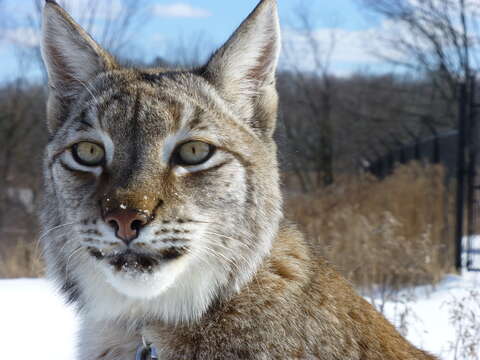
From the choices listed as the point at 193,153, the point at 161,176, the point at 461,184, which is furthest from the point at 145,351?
the point at 461,184

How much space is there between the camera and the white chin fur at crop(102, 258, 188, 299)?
9.07ft

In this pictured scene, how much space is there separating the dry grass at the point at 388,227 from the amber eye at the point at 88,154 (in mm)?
4772

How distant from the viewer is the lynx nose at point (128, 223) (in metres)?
2.67

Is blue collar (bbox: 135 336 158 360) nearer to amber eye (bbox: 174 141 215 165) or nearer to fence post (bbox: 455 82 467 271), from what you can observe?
amber eye (bbox: 174 141 215 165)

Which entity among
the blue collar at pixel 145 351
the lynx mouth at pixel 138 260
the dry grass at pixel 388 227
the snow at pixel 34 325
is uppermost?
the lynx mouth at pixel 138 260

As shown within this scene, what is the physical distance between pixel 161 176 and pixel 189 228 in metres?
0.27

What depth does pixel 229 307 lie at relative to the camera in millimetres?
3053

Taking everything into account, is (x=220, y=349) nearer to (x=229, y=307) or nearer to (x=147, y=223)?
(x=229, y=307)

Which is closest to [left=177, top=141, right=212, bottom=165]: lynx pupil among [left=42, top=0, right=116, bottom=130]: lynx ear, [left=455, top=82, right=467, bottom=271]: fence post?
[left=42, top=0, right=116, bottom=130]: lynx ear

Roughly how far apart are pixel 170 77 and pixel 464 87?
399 inches

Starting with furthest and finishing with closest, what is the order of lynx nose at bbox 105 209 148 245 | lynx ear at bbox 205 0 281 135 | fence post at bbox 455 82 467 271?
fence post at bbox 455 82 467 271, lynx ear at bbox 205 0 281 135, lynx nose at bbox 105 209 148 245

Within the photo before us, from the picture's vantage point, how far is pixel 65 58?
11.9 ft

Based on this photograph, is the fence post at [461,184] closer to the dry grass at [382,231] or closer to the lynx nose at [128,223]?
the dry grass at [382,231]

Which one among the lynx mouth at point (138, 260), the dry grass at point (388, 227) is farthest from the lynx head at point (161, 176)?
the dry grass at point (388, 227)
